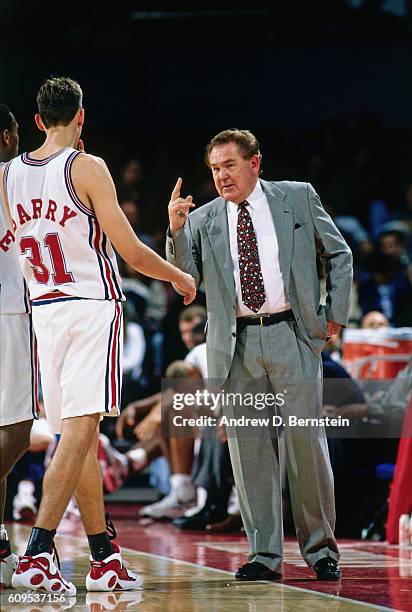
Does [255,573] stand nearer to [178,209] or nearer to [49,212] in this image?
[178,209]

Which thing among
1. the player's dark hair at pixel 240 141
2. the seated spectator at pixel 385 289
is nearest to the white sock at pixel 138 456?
the seated spectator at pixel 385 289

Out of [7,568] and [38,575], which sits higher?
[38,575]

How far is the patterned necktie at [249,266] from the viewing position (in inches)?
183

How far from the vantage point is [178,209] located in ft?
14.7

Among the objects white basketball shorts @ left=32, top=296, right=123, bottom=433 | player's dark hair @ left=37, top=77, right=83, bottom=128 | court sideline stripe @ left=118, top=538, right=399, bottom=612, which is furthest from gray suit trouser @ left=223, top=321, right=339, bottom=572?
player's dark hair @ left=37, top=77, right=83, bottom=128

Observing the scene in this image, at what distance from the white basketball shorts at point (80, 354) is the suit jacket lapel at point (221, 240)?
70 cm

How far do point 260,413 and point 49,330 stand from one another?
3.34ft

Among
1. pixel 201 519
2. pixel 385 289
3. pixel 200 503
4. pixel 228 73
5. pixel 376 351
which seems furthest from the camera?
pixel 228 73

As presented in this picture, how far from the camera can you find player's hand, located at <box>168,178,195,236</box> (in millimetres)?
4465

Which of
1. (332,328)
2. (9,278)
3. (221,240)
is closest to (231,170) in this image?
(221,240)

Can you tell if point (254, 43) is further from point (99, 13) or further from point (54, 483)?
point (54, 483)

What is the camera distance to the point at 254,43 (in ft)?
37.3

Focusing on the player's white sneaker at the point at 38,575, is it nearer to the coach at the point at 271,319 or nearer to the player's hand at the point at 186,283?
the coach at the point at 271,319

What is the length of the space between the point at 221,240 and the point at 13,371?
1.07 metres
